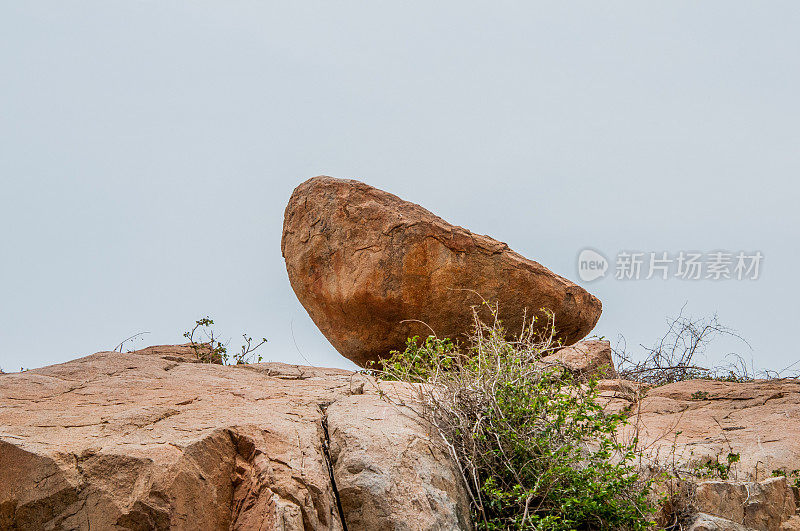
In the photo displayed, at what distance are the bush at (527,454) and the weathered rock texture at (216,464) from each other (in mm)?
182

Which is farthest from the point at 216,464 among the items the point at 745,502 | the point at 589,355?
the point at 589,355

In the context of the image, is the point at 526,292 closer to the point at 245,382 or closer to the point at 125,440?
the point at 245,382

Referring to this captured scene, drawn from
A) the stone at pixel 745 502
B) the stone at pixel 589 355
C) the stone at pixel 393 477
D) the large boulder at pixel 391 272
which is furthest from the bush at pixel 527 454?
the stone at pixel 589 355

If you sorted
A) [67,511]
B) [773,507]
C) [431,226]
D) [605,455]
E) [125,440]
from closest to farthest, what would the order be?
[67,511] < [125,440] < [605,455] < [773,507] < [431,226]

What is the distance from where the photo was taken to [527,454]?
3.92 m

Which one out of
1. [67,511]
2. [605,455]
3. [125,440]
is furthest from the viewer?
[605,455]

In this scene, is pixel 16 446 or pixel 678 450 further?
pixel 678 450

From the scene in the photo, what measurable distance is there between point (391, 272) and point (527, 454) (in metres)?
3.00

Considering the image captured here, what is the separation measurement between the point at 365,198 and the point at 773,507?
13.9 feet

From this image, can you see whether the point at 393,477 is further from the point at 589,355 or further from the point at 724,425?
the point at 589,355

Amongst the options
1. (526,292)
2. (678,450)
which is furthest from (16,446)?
(526,292)

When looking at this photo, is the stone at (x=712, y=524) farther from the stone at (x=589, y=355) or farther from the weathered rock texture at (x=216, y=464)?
the stone at (x=589, y=355)

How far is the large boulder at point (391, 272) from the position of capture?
21.9 feet

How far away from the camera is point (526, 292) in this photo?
6.95 metres
